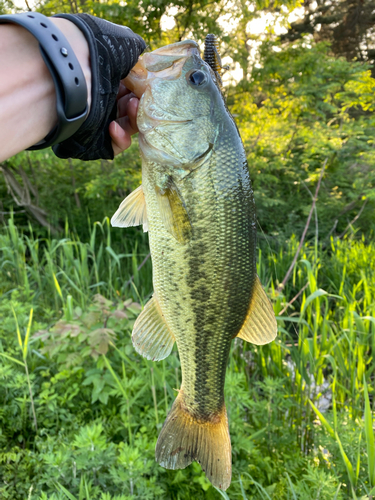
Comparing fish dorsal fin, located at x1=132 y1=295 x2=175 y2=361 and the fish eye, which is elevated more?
the fish eye

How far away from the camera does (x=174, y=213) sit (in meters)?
1.36

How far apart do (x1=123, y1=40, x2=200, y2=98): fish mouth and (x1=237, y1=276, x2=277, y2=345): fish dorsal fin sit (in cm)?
93

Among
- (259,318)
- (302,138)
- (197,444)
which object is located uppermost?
(259,318)

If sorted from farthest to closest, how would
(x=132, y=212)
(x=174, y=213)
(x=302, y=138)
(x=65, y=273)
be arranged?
(x=302, y=138) < (x=65, y=273) < (x=132, y=212) < (x=174, y=213)

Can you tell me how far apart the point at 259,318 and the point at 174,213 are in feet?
1.88

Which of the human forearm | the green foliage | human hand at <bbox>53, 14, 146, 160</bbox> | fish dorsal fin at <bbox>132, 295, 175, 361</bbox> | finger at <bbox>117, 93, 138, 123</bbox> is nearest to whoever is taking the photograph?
the human forearm

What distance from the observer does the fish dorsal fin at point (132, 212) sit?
157 cm

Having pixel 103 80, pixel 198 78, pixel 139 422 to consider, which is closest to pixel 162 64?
pixel 198 78

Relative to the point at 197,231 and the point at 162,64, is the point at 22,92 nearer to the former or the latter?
the point at 162,64

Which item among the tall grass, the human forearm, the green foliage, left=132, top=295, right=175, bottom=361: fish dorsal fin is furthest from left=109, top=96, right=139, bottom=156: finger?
the green foliage

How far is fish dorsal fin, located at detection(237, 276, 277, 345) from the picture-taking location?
4.87 feet

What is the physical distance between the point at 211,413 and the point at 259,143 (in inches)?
203

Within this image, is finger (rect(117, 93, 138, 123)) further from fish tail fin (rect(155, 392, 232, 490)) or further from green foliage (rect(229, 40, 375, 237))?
green foliage (rect(229, 40, 375, 237))

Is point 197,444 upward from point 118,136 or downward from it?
downward
